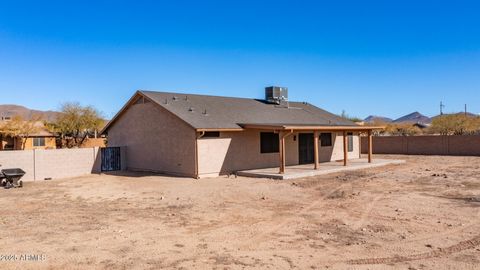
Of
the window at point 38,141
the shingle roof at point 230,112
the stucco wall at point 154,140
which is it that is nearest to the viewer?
the stucco wall at point 154,140

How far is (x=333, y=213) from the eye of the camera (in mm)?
9945

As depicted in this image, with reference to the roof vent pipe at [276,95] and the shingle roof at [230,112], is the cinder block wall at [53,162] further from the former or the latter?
the roof vent pipe at [276,95]

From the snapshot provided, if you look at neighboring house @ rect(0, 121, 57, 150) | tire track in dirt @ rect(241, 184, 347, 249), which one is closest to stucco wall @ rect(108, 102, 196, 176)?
tire track in dirt @ rect(241, 184, 347, 249)

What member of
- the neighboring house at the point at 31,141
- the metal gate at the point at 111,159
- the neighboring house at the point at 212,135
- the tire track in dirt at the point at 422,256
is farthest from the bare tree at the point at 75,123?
the tire track in dirt at the point at 422,256

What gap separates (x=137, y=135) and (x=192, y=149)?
17.3ft

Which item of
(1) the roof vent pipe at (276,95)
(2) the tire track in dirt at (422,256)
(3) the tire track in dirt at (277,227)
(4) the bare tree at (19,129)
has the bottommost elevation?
(2) the tire track in dirt at (422,256)

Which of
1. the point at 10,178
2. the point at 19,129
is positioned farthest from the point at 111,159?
the point at 19,129

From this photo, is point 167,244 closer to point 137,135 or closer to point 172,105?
point 172,105

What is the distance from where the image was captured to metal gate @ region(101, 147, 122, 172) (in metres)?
21.8

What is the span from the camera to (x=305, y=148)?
2341cm

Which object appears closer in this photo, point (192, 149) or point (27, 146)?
point (192, 149)

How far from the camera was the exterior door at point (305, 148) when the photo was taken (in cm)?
2303

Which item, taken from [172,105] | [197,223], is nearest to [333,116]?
[172,105]

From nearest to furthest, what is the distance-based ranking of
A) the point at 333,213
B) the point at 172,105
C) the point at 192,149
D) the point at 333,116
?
the point at 333,213
the point at 192,149
the point at 172,105
the point at 333,116
